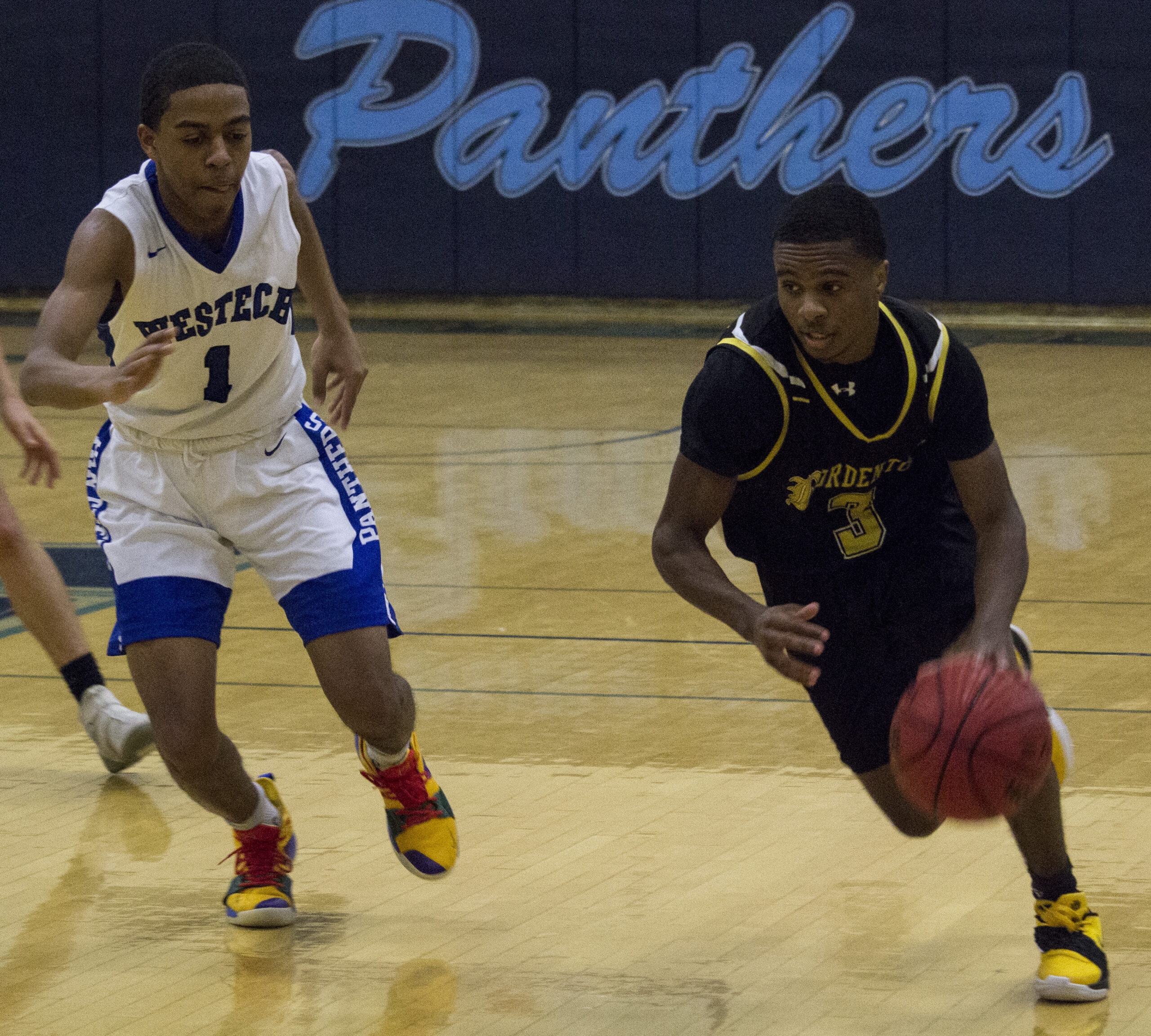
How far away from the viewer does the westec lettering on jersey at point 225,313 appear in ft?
13.2

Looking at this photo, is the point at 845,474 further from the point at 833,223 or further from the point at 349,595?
the point at 349,595

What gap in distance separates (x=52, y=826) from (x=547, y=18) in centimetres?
1219

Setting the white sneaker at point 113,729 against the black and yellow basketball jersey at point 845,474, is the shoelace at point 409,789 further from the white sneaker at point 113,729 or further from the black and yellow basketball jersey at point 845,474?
the white sneaker at point 113,729

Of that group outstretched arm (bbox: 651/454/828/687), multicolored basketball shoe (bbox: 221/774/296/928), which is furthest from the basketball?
multicolored basketball shoe (bbox: 221/774/296/928)

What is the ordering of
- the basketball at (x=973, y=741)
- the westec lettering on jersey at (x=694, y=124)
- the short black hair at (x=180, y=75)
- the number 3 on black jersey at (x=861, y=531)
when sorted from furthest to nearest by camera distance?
the westec lettering on jersey at (x=694, y=124), the short black hair at (x=180, y=75), the number 3 on black jersey at (x=861, y=531), the basketball at (x=973, y=741)

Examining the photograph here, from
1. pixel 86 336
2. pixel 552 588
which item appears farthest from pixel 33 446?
pixel 552 588

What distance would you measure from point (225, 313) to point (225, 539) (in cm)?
46

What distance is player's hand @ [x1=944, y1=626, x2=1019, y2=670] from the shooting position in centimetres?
344

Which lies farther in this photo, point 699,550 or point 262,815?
point 262,815

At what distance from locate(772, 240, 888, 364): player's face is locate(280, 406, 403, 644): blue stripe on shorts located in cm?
105

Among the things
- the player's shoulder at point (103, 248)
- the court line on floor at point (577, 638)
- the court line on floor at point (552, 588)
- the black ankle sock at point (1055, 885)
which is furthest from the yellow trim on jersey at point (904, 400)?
the court line on floor at point (552, 588)

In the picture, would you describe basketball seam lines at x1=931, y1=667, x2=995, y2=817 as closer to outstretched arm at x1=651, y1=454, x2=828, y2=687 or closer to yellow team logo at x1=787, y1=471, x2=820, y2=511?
outstretched arm at x1=651, y1=454, x2=828, y2=687

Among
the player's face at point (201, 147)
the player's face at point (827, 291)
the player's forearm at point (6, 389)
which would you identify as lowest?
the player's forearm at point (6, 389)

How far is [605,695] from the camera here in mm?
5805
